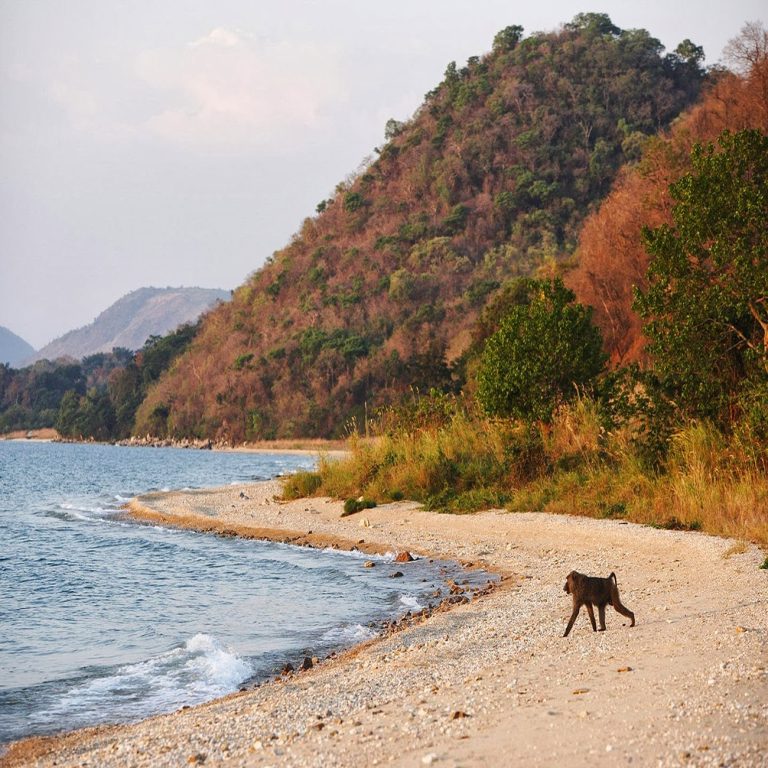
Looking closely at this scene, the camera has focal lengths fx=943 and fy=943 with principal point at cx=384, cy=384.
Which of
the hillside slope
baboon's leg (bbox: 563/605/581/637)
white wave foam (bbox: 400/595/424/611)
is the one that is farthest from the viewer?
the hillside slope

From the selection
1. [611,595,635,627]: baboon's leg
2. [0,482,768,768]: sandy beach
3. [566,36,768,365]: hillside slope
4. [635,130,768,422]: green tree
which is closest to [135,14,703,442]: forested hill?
[566,36,768,365]: hillside slope

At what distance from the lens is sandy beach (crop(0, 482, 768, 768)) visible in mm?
5258

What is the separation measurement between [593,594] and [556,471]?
11444mm

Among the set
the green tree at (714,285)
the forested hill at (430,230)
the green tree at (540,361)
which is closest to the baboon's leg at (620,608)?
the green tree at (714,285)

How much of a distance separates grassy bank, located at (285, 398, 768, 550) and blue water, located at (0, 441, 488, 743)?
12.1ft

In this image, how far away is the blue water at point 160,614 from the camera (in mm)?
9469

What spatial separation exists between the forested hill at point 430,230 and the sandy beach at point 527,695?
68409 mm

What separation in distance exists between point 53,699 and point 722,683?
645 cm

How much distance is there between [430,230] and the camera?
101938 mm

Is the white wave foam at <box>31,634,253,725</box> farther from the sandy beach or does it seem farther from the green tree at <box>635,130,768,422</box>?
the green tree at <box>635,130,768,422</box>

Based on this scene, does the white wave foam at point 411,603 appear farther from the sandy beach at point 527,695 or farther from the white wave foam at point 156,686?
the white wave foam at point 156,686

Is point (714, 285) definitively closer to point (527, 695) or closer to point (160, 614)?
point (160, 614)

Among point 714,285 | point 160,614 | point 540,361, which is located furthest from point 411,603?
point 540,361

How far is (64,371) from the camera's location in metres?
148
